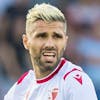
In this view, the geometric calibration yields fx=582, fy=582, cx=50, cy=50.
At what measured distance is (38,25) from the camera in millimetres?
Answer: 4992

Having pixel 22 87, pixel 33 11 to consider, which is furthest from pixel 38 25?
pixel 22 87

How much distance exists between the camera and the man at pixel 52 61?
4.72 meters

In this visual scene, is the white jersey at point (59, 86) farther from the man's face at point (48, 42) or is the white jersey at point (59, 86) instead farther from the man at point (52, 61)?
the man's face at point (48, 42)

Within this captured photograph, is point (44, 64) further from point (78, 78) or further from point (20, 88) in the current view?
point (20, 88)

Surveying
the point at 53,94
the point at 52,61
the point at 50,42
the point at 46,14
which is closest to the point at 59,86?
the point at 53,94

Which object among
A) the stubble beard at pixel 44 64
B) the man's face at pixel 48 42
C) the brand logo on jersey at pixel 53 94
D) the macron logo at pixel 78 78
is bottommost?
the brand logo on jersey at pixel 53 94

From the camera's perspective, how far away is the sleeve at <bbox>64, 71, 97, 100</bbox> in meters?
4.65

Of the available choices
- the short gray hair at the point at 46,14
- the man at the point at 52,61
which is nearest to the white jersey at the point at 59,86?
the man at the point at 52,61

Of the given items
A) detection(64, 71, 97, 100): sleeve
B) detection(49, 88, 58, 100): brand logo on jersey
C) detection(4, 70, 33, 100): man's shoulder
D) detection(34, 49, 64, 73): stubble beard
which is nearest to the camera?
detection(64, 71, 97, 100): sleeve

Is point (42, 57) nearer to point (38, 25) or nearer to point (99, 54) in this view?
point (38, 25)

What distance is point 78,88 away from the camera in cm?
466

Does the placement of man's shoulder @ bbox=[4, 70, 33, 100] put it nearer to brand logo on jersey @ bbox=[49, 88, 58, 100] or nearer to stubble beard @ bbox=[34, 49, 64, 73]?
stubble beard @ bbox=[34, 49, 64, 73]

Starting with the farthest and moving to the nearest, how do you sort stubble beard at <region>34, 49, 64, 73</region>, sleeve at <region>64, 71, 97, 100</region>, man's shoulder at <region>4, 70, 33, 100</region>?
man's shoulder at <region>4, 70, 33, 100</region>
stubble beard at <region>34, 49, 64, 73</region>
sleeve at <region>64, 71, 97, 100</region>

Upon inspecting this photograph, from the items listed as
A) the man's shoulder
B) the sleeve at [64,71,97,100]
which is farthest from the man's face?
the man's shoulder
